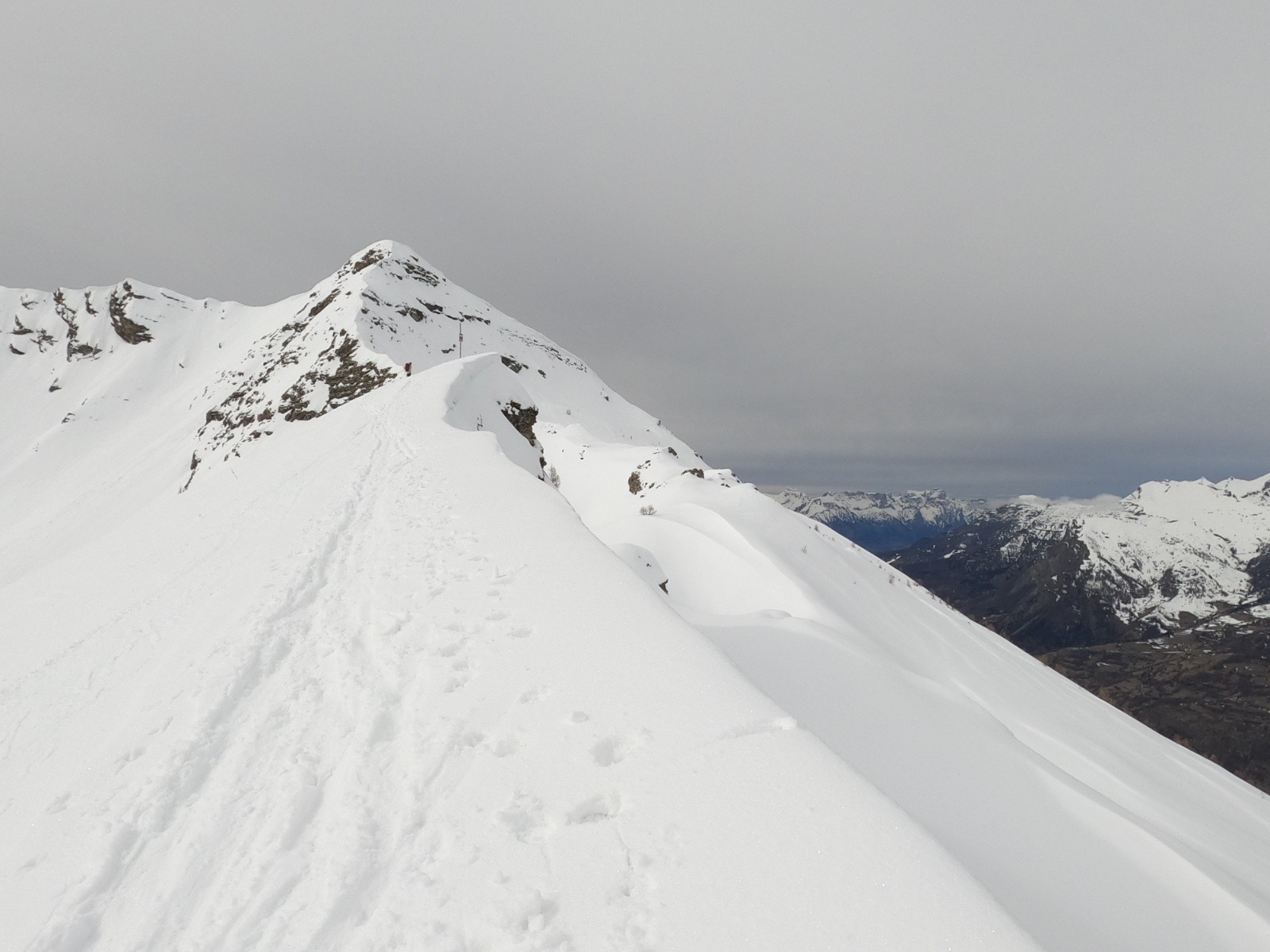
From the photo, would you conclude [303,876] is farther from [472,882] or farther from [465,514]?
[465,514]

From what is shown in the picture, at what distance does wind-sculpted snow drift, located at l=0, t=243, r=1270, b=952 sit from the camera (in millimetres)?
2820

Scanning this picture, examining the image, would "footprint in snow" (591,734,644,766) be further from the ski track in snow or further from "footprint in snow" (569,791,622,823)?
"footprint in snow" (569,791,622,823)

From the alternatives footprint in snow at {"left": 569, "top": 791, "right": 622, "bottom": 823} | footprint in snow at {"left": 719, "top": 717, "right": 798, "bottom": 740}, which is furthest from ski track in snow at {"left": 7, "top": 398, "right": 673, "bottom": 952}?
footprint in snow at {"left": 719, "top": 717, "right": 798, "bottom": 740}

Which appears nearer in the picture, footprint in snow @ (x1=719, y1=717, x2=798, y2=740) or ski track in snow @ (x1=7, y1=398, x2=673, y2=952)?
ski track in snow @ (x1=7, y1=398, x2=673, y2=952)

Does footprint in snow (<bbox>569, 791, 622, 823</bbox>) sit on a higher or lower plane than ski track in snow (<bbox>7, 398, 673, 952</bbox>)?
higher

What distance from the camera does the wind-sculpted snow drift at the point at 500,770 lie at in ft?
9.25

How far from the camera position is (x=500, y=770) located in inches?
144

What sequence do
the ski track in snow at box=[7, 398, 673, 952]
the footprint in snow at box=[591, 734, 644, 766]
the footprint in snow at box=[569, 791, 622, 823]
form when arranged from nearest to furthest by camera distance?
the ski track in snow at box=[7, 398, 673, 952], the footprint in snow at box=[569, 791, 622, 823], the footprint in snow at box=[591, 734, 644, 766]

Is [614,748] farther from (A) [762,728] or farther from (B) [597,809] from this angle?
→ (A) [762,728]

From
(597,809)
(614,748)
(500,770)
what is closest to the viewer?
(597,809)

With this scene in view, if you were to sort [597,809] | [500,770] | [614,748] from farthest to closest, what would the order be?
[614,748]
[500,770]
[597,809]

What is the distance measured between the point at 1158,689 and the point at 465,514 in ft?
771

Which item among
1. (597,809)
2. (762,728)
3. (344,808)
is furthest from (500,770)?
(762,728)

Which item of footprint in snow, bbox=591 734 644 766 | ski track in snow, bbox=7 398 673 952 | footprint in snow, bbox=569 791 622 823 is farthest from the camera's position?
footprint in snow, bbox=591 734 644 766
